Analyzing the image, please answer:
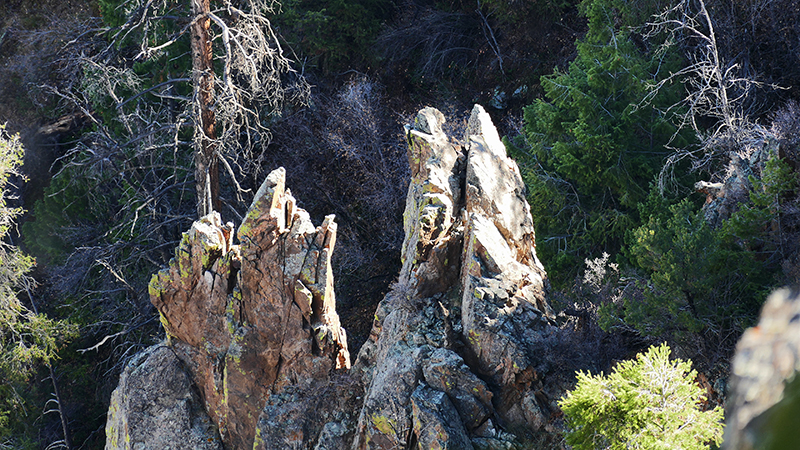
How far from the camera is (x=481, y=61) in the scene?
A: 17.9 m

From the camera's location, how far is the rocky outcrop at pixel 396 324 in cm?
750

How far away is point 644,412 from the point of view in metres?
5.17

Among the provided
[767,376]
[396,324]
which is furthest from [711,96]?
[767,376]

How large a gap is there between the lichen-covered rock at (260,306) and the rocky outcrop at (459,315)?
1.05m

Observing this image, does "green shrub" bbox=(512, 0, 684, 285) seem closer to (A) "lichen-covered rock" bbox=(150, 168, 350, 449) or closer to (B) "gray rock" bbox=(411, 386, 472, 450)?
(A) "lichen-covered rock" bbox=(150, 168, 350, 449)

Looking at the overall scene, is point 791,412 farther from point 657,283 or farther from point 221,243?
point 221,243

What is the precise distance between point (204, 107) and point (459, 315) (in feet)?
22.9

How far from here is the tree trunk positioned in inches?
472

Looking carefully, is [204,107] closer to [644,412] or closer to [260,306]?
[260,306]

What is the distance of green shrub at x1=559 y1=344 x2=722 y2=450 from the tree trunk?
28.9ft

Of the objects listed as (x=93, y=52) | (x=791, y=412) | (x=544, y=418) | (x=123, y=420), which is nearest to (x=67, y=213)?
(x=93, y=52)

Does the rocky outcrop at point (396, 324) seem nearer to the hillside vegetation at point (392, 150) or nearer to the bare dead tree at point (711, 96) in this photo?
the hillside vegetation at point (392, 150)

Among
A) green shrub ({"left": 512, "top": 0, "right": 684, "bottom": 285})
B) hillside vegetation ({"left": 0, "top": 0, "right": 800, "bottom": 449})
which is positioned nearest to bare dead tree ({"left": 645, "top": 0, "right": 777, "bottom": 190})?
hillside vegetation ({"left": 0, "top": 0, "right": 800, "bottom": 449})

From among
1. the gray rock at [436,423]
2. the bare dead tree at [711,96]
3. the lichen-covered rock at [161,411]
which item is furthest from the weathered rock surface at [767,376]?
the lichen-covered rock at [161,411]
